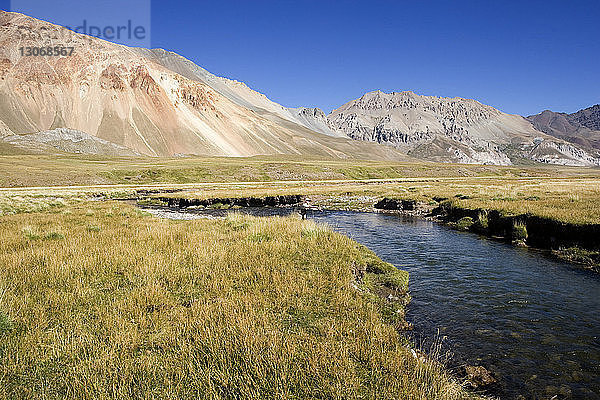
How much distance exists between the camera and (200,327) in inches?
250

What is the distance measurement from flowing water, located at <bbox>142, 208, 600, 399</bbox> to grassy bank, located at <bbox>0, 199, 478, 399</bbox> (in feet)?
4.72

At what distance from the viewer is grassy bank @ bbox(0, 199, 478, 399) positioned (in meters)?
4.91

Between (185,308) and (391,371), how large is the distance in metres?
4.44

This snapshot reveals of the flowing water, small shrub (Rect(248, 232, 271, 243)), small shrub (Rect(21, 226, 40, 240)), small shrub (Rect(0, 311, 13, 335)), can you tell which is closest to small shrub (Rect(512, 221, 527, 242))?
the flowing water

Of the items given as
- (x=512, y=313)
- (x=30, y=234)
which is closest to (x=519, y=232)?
(x=512, y=313)

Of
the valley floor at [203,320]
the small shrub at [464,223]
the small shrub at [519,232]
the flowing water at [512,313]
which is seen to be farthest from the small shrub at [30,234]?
the small shrub at [464,223]

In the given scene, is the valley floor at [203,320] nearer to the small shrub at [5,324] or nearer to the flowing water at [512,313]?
the small shrub at [5,324]

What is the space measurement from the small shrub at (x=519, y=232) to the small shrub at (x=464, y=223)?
14.1 ft

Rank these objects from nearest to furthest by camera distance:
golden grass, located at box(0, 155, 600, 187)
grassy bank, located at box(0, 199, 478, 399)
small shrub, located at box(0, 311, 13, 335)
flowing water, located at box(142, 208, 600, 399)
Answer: grassy bank, located at box(0, 199, 478, 399)
small shrub, located at box(0, 311, 13, 335)
flowing water, located at box(142, 208, 600, 399)
golden grass, located at box(0, 155, 600, 187)

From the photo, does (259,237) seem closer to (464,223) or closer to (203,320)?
(203,320)

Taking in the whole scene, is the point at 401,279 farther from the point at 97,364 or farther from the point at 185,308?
the point at 97,364

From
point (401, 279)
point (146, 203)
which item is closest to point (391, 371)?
point (401, 279)

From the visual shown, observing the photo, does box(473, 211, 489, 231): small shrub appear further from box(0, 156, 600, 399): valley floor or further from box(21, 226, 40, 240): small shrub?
box(21, 226, 40, 240): small shrub

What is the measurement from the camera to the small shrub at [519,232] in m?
19.3
